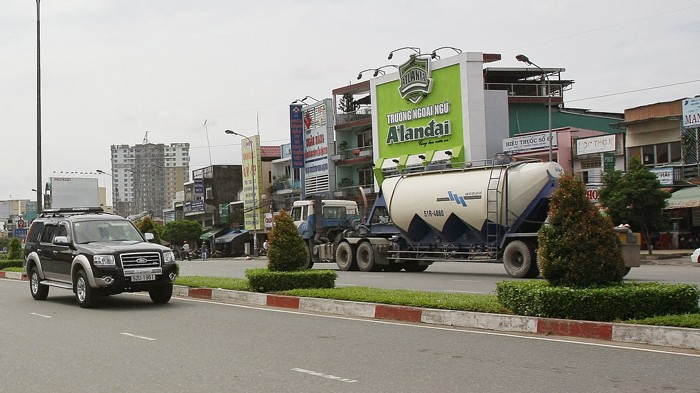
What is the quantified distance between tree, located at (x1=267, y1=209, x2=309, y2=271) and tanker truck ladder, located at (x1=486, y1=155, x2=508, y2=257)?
8.49 meters

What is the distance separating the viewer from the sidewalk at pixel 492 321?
29.2 feet

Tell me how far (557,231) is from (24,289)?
644 inches

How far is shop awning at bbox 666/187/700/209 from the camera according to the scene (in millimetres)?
33175

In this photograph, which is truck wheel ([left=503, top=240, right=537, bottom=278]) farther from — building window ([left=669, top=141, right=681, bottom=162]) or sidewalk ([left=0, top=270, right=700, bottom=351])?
building window ([left=669, top=141, right=681, bottom=162])

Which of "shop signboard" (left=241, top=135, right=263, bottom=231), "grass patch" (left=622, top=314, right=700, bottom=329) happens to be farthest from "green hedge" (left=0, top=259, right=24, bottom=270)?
"shop signboard" (left=241, top=135, right=263, bottom=231)

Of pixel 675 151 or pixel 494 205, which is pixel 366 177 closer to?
pixel 675 151

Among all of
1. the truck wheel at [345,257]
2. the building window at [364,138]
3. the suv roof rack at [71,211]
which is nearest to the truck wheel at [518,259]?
the truck wheel at [345,257]

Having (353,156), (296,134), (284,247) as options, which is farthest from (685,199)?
(296,134)

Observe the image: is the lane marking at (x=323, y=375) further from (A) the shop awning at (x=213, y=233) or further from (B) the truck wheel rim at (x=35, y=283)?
(A) the shop awning at (x=213, y=233)

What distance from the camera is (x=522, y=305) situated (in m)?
10.7

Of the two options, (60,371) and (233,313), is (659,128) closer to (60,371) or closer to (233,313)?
(233,313)

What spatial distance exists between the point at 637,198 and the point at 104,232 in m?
23.4

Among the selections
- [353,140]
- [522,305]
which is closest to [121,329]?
[522,305]

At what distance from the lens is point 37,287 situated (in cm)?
1748
